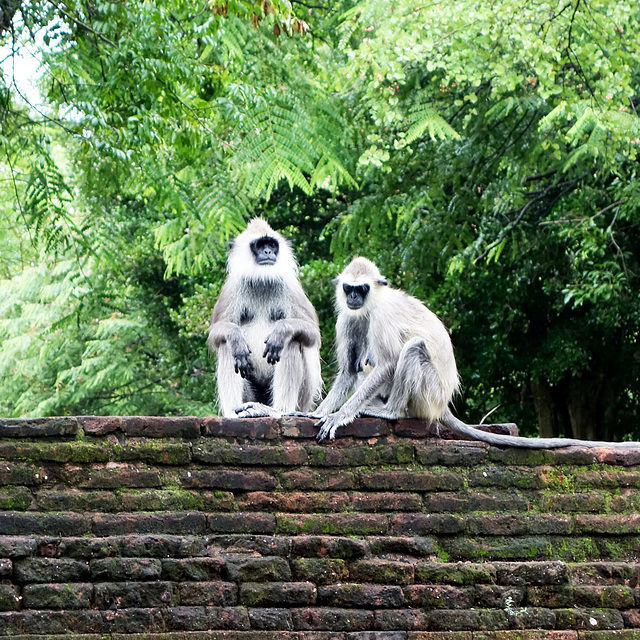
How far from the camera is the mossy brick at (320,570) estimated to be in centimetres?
479

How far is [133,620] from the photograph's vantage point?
449 centimetres

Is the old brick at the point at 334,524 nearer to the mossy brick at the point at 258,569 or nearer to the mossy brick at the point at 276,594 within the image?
the mossy brick at the point at 258,569

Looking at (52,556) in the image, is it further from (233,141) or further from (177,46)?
(233,141)

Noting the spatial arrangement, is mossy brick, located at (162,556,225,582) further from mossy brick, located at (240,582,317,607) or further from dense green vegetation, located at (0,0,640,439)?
dense green vegetation, located at (0,0,640,439)

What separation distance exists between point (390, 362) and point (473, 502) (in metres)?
1.39

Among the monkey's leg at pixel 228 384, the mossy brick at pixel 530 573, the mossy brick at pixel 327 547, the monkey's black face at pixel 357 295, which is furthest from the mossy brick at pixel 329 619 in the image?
the monkey's black face at pixel 357 295

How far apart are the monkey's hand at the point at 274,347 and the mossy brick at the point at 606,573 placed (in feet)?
7.46

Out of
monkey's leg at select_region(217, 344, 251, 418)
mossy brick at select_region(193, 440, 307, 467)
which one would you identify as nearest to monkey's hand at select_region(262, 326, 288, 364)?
monkey's leg at select_region(217, 344, 251, 418)

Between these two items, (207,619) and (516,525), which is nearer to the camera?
(207,619)

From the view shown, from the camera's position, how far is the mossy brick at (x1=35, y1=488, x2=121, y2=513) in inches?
188

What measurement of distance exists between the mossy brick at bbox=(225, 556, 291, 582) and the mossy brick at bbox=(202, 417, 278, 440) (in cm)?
67

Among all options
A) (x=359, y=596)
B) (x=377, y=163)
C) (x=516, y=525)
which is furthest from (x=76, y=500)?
(x=377, y=163)

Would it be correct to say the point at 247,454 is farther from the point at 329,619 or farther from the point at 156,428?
the point at 329,619

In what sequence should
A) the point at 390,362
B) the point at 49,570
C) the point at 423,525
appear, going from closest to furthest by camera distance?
the point at 49,570, the point at 423,525, the point at 390,362
